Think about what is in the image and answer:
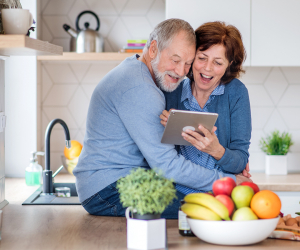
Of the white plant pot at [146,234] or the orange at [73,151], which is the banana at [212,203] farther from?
the orange at [73,151]

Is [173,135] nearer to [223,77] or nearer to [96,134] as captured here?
[96,134]

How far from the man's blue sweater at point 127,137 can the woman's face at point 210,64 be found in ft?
1.02

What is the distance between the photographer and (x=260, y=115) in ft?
8.85

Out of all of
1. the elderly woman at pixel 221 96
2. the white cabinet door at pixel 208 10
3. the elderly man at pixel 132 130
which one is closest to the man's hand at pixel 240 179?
the elderly woman at pixel 221 96

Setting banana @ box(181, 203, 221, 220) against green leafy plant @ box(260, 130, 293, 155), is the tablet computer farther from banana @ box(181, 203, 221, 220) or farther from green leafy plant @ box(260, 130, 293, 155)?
green leafy plant @ box(260, 130, 293, 155)

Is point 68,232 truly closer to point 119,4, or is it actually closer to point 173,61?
point 173,61

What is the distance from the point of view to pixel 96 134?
1423mm

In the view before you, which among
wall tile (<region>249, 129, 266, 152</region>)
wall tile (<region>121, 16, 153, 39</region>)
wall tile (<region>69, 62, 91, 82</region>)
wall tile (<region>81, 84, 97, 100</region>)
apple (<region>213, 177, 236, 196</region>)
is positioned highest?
wall tile (<region>121, 16, 153, 39</region>)

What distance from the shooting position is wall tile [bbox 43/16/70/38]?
2.65 m

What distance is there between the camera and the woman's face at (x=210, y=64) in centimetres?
162

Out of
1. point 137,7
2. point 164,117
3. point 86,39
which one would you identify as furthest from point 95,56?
point 164,117

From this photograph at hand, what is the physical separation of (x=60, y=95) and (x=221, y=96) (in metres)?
1.34

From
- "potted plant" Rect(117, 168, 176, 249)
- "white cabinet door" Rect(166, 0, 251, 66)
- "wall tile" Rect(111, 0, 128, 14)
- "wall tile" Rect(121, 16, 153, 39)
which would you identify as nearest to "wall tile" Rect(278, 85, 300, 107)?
"white cabinet door" Rect(166, 0, 251, 66)

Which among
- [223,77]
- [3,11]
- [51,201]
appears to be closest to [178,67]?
[223,77]
